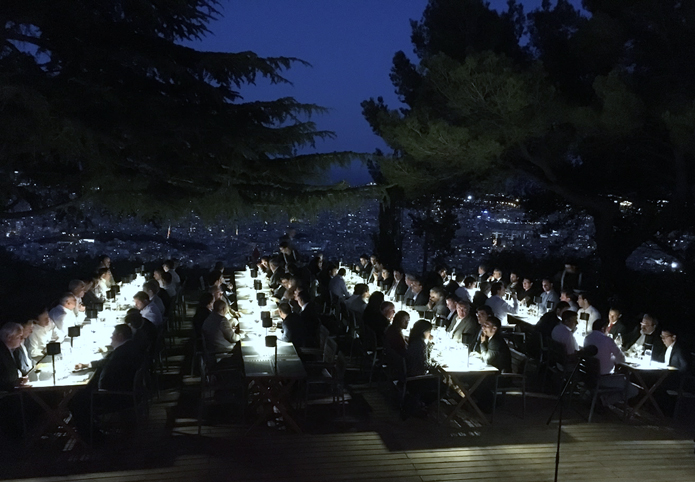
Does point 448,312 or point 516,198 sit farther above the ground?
point 516,198

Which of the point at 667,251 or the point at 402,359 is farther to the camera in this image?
the point at 667,251

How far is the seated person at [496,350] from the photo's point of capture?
23.2 feet

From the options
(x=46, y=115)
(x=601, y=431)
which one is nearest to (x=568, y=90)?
(x=601, y=431)

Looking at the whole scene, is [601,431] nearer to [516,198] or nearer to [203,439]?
[203,439]

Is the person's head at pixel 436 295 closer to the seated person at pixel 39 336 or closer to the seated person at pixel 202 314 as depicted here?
the seated person at pixel 202 314

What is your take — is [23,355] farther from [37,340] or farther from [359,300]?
[359,300]

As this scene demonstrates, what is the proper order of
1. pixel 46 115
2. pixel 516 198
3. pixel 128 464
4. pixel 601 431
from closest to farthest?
pixel 128 464 < pixel 46 115 < pixel 601 431 < pixel 516 198

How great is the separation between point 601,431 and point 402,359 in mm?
2342

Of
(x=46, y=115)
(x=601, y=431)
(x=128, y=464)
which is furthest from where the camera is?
(x=601, y=431)

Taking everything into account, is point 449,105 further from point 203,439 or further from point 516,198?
point 203,439

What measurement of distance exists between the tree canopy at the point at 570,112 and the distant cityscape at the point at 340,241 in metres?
2.67

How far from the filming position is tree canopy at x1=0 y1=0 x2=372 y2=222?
7172 millimetres

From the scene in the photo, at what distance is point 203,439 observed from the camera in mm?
6289

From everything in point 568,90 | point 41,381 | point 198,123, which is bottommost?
point 41,381
